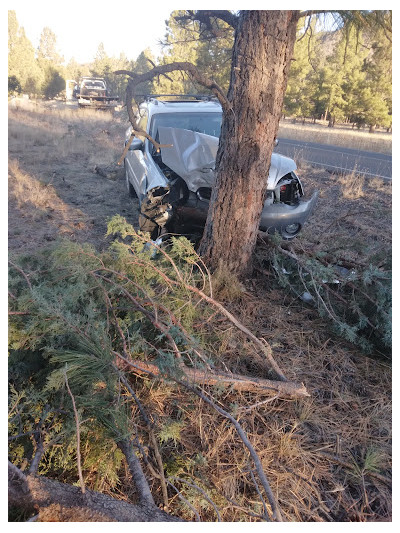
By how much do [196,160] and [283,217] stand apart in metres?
1.35

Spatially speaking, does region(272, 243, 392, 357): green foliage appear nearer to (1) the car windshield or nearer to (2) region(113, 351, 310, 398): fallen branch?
(2) region(113, 351, 310, 398): fallen branch

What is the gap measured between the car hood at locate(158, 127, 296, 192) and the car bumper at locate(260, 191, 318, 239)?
0.99 ft

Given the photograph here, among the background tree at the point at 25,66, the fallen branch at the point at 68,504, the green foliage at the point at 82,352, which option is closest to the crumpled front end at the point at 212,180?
the green foliage at the point at 82,352

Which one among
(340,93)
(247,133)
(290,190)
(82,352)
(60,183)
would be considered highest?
(340,93)

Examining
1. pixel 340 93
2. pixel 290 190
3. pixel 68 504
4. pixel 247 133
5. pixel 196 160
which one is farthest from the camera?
pixel 340 93

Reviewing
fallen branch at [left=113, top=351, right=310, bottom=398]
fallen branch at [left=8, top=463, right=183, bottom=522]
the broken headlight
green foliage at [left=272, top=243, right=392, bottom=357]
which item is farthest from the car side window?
fallen branch at [left=8, top=463, right=183, bottom=522]

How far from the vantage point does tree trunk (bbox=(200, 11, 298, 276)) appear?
9.61 feet

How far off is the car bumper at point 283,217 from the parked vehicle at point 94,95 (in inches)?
748

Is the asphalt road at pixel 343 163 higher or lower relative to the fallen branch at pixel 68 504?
higher

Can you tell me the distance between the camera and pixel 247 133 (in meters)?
3.12

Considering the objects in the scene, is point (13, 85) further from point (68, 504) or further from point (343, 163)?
point (68, 504)

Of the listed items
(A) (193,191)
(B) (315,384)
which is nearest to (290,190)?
(A) (193,191)

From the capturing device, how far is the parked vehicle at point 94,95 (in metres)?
20.6

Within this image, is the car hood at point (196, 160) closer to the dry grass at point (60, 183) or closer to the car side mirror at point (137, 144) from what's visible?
the car side mirror at point (137, 144)
